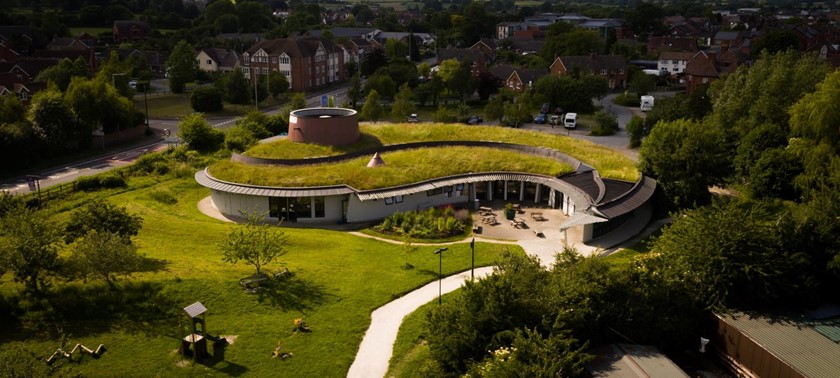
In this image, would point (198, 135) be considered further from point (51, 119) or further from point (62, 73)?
point (62, 73)

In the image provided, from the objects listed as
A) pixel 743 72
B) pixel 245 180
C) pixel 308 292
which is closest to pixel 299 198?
pixel 245 180

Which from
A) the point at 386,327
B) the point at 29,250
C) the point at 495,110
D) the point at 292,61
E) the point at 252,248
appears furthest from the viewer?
the point at 292,61

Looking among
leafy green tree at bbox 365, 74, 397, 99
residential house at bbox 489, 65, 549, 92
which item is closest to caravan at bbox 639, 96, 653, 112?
residential house at bbox 489, 65, 549, 92

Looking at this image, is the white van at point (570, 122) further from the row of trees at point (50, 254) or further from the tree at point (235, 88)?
the row of trees at point (50, 254)

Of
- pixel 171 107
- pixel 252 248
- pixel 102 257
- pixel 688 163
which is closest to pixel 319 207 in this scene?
pixel 252 248

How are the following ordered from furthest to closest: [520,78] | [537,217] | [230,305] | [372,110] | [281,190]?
1. [520,78]
2. [372,110]
3. [537,217]
4. [281,190]
5. [230,305]

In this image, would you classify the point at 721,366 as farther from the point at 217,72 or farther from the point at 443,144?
the point at 217,72

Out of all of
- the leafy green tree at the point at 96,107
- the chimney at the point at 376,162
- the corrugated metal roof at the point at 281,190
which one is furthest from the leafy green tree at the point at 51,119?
the chimney at the point at 376,162

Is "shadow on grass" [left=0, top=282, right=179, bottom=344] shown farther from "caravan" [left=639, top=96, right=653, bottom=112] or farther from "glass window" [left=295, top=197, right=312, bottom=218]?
"caravan" [left=639, top=96, right=653, bottom=112]
